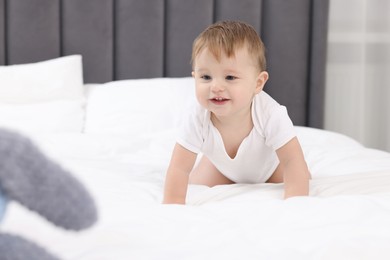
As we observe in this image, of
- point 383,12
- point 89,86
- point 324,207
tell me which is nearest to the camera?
point 324,207

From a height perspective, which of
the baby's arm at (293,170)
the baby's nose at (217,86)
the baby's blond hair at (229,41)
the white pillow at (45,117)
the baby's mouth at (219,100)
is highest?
the baby's blond hair at (229,41)

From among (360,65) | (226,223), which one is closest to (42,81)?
(360,65)

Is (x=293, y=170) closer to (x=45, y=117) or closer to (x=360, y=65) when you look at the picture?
(x=45, y=117)

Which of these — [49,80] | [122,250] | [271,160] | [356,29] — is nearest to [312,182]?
[271,160]

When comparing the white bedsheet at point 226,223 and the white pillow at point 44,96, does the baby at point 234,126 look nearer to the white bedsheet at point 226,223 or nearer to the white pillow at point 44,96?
the white bedsheet at point 226,223

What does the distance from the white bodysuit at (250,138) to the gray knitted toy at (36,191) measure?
0.96 metres

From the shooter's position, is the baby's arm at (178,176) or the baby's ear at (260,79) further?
the baby's ear at (260,79)

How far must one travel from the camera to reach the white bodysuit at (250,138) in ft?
4.65

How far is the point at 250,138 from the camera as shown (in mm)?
1441

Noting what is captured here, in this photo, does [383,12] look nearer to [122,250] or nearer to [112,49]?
[112,49]

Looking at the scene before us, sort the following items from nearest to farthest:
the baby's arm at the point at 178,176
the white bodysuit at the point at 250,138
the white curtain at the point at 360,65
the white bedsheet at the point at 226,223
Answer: the white bedsheet at the point at 226,223 → the baby's arm at the point at 178,176 → the white bodysuit at the point at 250,138 → the white curtain at the point at 360,65

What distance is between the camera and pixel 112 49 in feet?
9.16

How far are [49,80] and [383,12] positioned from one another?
1.74 meters

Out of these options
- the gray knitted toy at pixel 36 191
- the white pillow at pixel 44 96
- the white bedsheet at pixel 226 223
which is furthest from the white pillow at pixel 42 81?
the gray knitted toy at pixel 36 191
